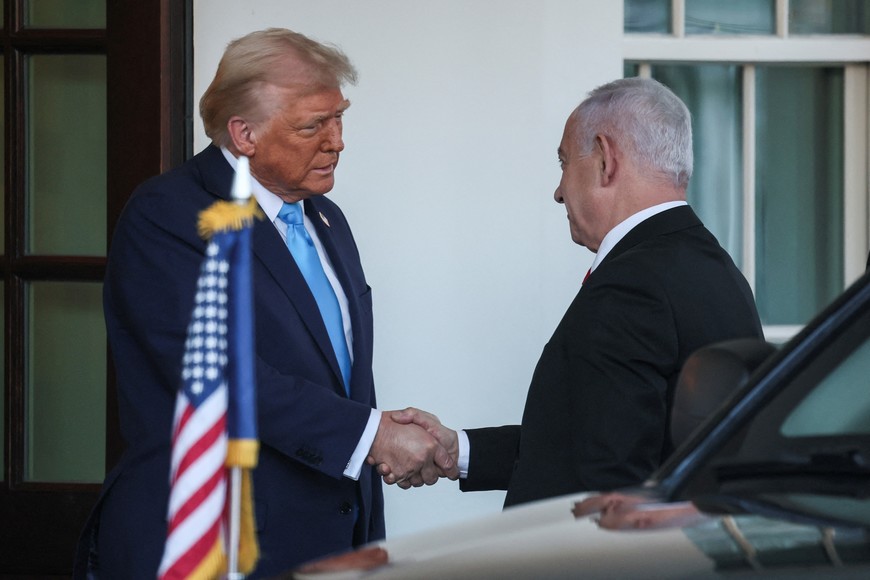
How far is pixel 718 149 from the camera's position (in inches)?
208

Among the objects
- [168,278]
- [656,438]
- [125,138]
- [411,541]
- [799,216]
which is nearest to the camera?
[411,541]

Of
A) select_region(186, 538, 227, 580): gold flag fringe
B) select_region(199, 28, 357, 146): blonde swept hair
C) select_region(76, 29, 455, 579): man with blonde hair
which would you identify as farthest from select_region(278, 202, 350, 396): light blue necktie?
select_region(186, 538, 227, 580): gold flag fringe

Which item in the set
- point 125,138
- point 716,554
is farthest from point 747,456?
point 125,138

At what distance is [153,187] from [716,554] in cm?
210

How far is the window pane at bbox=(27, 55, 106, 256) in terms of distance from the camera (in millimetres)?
4645

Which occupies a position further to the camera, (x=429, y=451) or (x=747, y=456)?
(x=429, y=451)

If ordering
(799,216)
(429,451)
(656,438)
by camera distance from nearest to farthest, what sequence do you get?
1. (656,438)
2. (429,451)
3. (799,216)

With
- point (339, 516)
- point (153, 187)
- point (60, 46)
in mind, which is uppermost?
point (60, 46)

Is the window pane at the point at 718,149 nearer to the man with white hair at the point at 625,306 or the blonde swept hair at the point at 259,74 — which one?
the man with white hair at the point at 625,306

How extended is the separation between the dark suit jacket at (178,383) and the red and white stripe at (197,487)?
968 millimetres

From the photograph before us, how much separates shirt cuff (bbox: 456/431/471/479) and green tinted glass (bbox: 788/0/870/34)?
7.47ft

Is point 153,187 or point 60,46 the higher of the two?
point 60,46

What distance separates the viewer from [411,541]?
205 cm

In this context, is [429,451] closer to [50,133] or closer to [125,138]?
[125,138]
